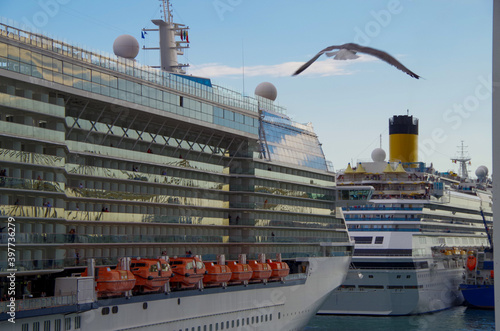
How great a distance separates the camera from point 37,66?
105 feet

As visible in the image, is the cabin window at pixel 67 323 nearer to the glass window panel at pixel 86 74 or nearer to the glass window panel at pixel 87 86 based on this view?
the glass window panel at pixel 87 86

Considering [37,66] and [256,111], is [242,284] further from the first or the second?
[37,66]

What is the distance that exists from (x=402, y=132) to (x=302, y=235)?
134 ft

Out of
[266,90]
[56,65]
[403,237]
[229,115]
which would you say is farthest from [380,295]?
[56,65]

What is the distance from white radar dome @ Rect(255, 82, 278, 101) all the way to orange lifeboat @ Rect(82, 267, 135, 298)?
1008 inches

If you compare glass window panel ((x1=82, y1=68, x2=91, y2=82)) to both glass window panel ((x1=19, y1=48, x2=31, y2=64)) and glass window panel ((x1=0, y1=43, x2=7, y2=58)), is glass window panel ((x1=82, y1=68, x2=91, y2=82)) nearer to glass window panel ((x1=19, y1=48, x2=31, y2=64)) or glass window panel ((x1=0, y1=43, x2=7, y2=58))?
glass window panel ((x1=19, y1=48, x2=31, y2=64))

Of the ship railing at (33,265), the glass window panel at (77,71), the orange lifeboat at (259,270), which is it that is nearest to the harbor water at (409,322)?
the orange lifeboat at (259,270)

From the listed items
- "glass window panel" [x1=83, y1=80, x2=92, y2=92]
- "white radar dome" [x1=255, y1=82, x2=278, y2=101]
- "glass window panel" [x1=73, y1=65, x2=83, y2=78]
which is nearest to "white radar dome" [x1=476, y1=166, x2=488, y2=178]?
"white radar dome" [x1=255, y1=82, x2=278, y2=101]

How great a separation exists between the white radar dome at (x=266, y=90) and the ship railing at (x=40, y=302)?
2930 centimetres

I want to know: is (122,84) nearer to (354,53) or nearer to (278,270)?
(278,270)

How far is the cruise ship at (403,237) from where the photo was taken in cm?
7194

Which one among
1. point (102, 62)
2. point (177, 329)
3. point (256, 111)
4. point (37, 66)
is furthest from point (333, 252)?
point (37, 66)

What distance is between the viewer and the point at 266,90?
188 feet

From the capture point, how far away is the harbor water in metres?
64.3
